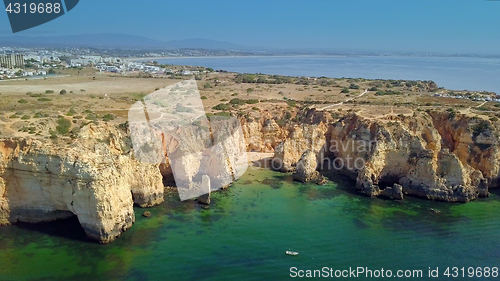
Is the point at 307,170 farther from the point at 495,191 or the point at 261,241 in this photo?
the point at 495,191

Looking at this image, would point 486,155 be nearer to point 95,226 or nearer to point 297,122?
point 297,122

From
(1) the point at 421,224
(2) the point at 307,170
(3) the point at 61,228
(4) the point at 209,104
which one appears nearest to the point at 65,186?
(3) the point at 61,228

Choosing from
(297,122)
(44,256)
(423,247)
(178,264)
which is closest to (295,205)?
(423,247)

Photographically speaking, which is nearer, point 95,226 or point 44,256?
point 44,256

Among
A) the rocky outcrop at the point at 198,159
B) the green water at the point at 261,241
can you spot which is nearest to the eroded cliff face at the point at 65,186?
the green water at the point at 261,241

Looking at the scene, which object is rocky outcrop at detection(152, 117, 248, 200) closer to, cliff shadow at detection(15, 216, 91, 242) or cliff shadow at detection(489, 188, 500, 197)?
cliff shadow at detection(15, 216, 91, 242)

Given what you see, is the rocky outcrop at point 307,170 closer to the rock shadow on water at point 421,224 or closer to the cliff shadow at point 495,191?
the rock shadow on water at point 421,224
